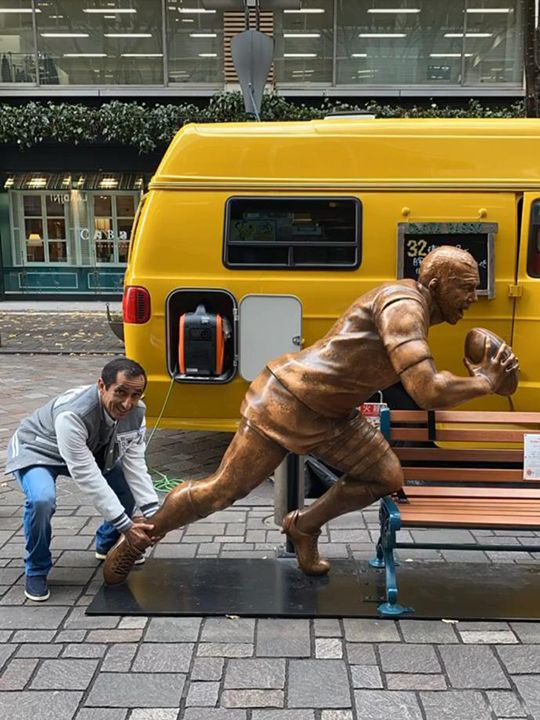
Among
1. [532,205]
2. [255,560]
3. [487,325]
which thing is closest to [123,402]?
[255,560]

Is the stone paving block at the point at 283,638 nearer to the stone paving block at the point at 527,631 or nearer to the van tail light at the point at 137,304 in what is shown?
the stone paving block at the point at 527,631

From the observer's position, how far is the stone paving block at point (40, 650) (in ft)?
10.3

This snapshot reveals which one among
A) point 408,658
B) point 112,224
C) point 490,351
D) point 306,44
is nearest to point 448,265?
point 490,351

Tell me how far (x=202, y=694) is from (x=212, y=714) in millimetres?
133

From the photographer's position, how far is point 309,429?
3.34 m

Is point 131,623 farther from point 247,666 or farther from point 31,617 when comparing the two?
point 247,666

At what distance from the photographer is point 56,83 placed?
1811 cm

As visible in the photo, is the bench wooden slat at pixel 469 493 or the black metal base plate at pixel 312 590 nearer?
the black metal base plate at pixel 312 590

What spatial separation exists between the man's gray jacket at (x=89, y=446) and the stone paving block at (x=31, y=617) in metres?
0.51

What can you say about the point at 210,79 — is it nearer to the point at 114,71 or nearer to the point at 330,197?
the point at 114,71

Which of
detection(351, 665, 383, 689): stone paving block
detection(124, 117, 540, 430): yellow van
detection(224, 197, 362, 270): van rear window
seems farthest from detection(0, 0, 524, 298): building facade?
detection(351, 665, 383, 689): stone paving block

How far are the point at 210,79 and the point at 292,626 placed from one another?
1697 cm

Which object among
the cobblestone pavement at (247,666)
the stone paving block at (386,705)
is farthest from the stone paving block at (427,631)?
the stone paving block at (386,705)

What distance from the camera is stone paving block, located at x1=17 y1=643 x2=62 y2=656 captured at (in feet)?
10.3
